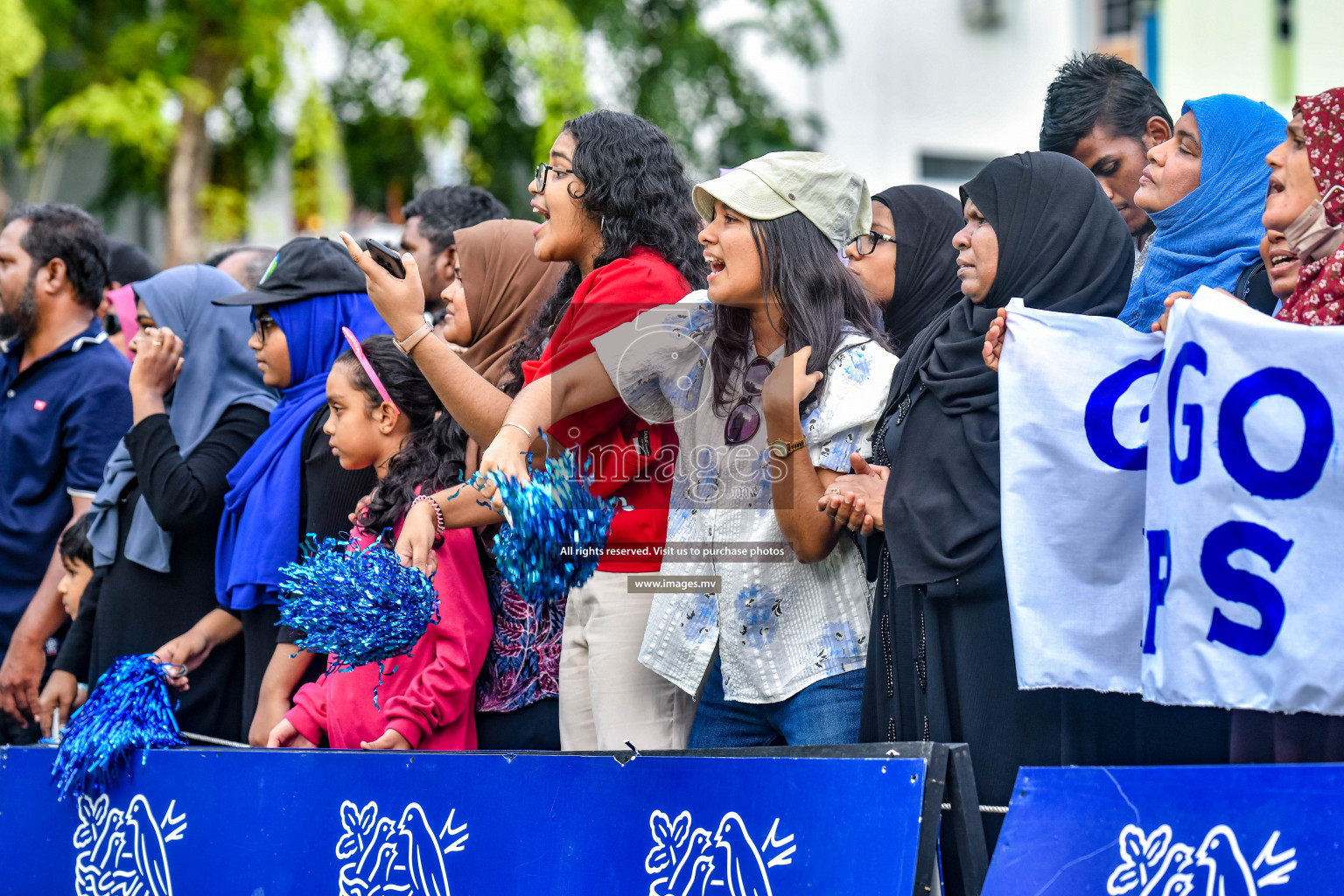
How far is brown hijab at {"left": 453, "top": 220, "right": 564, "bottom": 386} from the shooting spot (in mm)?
3916

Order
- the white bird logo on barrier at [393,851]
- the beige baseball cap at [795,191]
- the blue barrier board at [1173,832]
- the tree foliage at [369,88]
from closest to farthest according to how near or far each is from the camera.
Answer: the blue barrier board at [1173,832], the beige baseball cap at [795,191], the white bird logo on barrier at [393,851], the tree foliage at [369,88]

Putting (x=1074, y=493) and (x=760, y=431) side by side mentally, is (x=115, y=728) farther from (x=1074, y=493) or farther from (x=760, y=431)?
(x=1074, y=493)

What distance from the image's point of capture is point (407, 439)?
3963mm

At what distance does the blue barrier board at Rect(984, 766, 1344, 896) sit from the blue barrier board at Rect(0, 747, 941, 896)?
0.20m

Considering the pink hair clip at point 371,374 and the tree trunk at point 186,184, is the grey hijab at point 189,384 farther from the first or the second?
the tree trunk at point 186,184

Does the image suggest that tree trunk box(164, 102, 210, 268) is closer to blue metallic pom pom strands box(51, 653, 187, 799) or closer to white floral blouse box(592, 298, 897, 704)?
blue metallic pom pom strands box(51, 653, 187, 799)

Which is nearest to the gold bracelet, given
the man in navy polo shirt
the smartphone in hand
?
the smartphone in hand

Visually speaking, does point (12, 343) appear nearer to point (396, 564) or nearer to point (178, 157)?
point (396, 564)

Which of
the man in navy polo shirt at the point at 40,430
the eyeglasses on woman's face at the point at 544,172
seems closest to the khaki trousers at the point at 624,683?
the eyeglasses on woman's face at the point at 544,172

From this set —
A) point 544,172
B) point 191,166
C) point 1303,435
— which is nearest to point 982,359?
point 1303,435

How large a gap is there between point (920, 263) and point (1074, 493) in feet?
3.48

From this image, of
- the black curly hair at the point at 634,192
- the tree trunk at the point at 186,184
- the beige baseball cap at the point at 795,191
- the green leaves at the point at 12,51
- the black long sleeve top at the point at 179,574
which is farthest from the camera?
the tree trunk at the point at 186,184

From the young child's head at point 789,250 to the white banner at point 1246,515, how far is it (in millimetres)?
829

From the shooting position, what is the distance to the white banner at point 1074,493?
8.58ft
